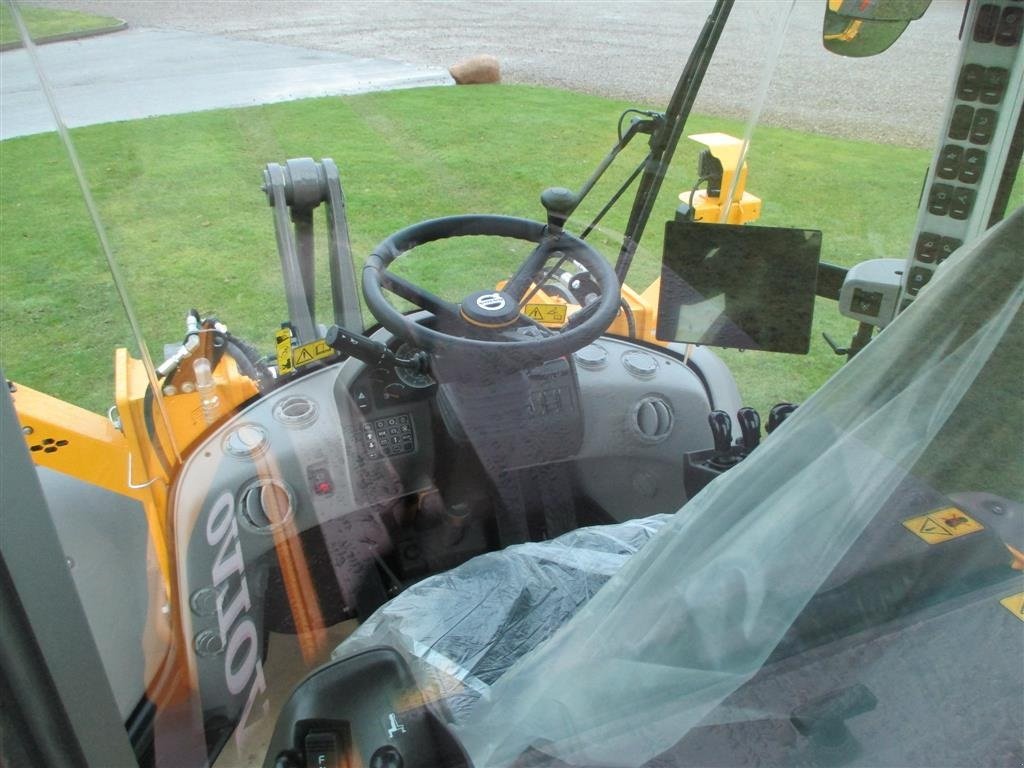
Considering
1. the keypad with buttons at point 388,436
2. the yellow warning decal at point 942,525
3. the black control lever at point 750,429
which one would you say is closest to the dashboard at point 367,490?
the keypad with buttons at point 388,436

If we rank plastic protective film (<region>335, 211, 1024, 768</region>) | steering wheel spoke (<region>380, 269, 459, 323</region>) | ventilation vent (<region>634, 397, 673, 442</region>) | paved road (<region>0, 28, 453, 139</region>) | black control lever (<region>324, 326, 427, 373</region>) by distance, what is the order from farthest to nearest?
ventilation vent (<region>634, 397, 673, 442</region>) → steering wheel spoke (<region>380, 269, 459, 323</region>) → black control lever (<region>324, 326, 427, 373</region>) → paved road (<region>0, 28, 453, 139</region>) → plastic protective film (<region>335, 211, 1024, 768</region>)

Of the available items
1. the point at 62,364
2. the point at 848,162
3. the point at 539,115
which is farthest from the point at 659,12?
the point at 62,364

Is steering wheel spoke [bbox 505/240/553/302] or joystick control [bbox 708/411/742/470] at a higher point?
steering wheel spoke [bbox 505/240/553/302]

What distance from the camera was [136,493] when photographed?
143 centimetres

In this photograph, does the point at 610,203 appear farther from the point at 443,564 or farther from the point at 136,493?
the point at 136,493

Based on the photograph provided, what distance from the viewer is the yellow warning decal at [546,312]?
1.54 metres

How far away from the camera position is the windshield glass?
0.83 metres

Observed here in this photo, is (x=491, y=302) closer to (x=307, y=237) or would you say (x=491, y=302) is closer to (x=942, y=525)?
(x=307, y=237)

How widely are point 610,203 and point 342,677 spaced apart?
85 centimetres

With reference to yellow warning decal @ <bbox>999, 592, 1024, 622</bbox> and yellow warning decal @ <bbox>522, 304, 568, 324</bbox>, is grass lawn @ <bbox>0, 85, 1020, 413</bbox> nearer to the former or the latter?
yellow warning decal @ <bbox>522, 304, 568, 324</bbox>

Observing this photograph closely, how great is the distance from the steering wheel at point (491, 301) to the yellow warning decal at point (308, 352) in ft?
0.38

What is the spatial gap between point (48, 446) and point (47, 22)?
0.64m

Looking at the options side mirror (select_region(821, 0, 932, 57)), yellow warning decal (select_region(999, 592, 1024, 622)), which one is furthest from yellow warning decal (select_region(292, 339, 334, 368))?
yellow warning decal (select_region(999, 592, 1024, 622))

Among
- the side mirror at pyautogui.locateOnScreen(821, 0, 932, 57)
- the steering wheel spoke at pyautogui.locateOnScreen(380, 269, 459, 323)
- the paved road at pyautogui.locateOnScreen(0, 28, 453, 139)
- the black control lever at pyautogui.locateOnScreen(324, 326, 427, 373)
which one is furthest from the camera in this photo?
the steering wheel spoke at pyautogui.locateOnScreen(380, 269, 459, 323)
